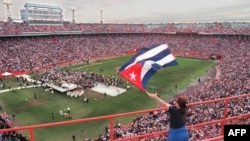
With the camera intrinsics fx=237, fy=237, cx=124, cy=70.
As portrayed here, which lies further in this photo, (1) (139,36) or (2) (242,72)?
(1) (139,36)

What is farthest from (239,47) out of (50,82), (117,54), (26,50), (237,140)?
(237,140)

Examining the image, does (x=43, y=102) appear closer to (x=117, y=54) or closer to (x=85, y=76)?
(x=85, y=76)

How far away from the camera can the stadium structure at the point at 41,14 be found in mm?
63219

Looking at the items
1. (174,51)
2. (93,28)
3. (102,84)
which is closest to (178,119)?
(102,84)

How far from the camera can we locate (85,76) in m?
35.3

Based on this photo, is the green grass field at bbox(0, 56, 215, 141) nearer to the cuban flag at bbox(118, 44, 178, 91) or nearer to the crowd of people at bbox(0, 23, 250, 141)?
the crowd of people at bbox(0, 23, 250, 141)

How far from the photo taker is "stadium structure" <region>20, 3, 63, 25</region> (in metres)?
63.2

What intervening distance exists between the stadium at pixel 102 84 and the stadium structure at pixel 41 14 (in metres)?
0.28

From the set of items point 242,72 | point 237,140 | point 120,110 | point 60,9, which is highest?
point 60,9

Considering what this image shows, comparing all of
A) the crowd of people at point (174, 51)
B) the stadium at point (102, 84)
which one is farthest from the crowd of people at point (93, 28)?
the crowd of people at point (174, 51)

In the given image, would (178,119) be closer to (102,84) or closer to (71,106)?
(71,106)

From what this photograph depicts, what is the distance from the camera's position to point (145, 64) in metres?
6.53

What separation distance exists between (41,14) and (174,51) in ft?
126

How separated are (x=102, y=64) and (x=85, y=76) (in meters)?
14.2
